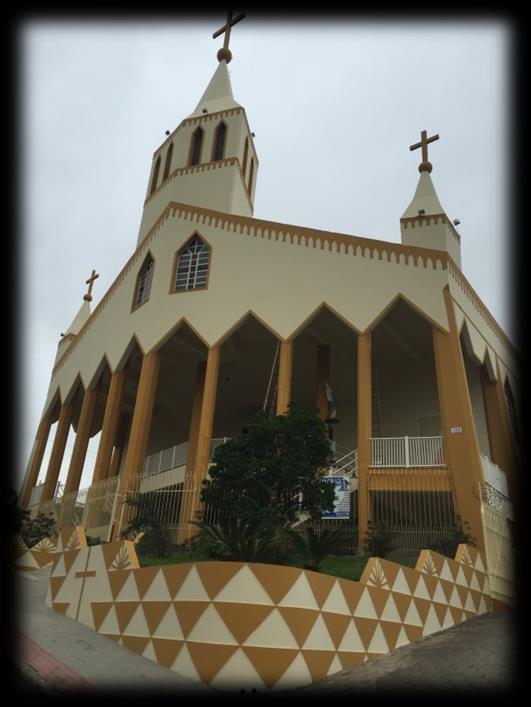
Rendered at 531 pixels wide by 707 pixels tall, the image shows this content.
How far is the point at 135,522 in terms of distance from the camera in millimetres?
14219

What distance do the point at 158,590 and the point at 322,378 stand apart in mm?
11884

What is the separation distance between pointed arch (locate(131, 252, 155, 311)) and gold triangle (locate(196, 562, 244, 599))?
13783mm

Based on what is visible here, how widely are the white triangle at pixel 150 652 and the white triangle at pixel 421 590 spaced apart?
420cm

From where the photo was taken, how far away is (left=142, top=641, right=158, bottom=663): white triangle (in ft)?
27.0

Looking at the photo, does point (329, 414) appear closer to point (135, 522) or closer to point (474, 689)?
point (135, 522)

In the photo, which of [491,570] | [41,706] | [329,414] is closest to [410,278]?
[329,414]

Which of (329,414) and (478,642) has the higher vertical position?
(329,414)

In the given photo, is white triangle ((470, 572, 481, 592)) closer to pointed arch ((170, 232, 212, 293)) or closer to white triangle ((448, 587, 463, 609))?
white triangle ((448, 587, 463, 609))

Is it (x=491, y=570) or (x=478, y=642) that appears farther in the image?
(x=491, y=570)

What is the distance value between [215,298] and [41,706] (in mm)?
13504

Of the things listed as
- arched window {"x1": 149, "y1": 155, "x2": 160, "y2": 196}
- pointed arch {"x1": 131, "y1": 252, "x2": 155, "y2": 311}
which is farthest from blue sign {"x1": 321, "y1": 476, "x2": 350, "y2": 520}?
arched window {"x1": 149, "y1": 155, "x2": 160, "y2": 196}

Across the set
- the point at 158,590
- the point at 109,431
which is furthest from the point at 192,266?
the point at 158,590

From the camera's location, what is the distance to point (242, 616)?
773cm

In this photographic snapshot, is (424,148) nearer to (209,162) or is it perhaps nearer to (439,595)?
(209,162)
